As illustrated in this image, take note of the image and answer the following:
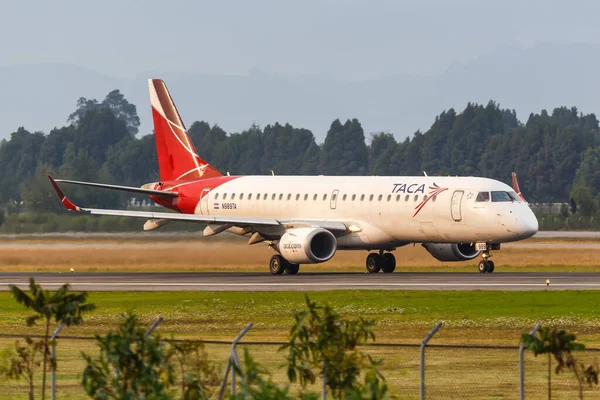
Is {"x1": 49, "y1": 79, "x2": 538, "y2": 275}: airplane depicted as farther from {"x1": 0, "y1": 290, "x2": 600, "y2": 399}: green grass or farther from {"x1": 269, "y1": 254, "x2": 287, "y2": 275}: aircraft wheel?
{"x1": 0, "y1": 290, "x2": 600, "y2": 399}: green grass

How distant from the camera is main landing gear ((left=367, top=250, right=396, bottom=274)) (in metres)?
57.6

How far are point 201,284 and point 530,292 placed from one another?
485 inches

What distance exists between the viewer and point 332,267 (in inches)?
2463

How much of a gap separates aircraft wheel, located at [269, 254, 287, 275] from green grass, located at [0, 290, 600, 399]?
10.9 metres

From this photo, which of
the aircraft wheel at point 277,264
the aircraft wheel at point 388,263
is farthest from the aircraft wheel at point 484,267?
the aircraft wheel at point 277,264

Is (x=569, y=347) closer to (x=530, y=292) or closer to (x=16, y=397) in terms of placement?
(x=16, y=397)

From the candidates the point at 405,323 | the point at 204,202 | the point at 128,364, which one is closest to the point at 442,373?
the point at 128,364

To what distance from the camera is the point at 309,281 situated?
50969 mm

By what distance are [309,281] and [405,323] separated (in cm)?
1493

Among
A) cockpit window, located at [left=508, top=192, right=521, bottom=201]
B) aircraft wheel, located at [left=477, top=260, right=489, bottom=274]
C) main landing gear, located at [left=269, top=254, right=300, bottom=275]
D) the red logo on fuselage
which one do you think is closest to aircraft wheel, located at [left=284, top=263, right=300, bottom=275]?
main landing gear, located at [left=269, top=254, right=300, bottom=275]

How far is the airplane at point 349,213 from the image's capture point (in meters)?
53.2

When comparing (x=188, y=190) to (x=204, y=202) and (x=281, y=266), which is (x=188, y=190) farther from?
(x=281, y=266)

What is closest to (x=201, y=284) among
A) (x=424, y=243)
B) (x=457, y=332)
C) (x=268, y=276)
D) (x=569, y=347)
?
(x=268, y=276)

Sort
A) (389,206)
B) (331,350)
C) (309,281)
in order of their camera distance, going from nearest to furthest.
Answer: (331,350)
(309,281)
(389,206)
